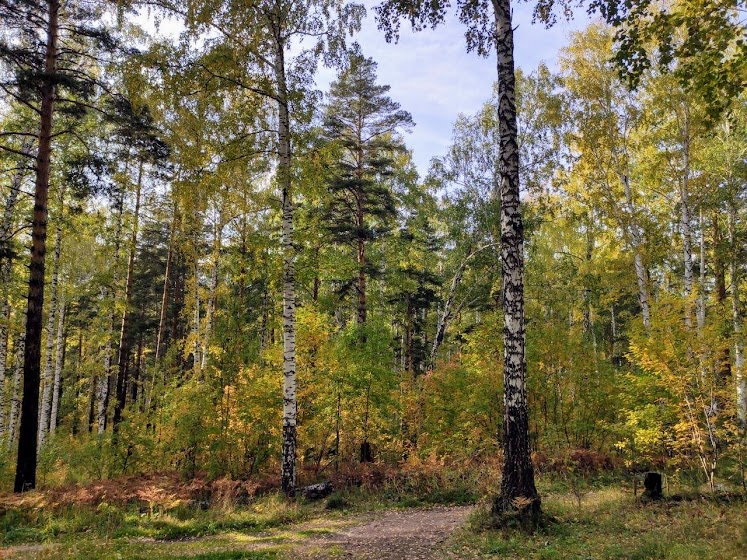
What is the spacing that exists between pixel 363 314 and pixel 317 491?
6504mm

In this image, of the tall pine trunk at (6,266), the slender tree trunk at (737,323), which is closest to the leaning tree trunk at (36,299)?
the tall pine trunk at (6,266)

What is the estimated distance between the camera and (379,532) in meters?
7.68

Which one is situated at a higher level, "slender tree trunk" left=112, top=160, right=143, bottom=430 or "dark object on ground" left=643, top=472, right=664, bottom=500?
"slender tree trunk" left=112, top=160, right=143, bottom=430

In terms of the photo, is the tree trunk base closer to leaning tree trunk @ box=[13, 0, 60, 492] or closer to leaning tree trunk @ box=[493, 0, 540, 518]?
leaning tree trunk @ box=[493, 0, 540, 518]

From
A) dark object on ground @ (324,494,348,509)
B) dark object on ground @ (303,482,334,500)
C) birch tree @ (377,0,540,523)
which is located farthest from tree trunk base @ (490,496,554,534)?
dark object on ground @ (303,482,334,500)

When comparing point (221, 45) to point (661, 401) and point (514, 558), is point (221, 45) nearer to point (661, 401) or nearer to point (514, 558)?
point (514, 558)

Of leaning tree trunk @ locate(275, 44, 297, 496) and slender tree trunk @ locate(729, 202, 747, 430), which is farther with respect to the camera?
slender tree trunk @ locate(729, 202, 747, 430)

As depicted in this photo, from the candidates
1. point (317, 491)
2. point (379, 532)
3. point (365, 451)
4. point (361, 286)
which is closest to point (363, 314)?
point (361, 286)

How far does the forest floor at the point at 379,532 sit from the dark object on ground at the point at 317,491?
2.18 ft

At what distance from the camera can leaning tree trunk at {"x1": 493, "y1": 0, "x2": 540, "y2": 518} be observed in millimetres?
6691

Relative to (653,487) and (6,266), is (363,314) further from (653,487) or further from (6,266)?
(6,266)

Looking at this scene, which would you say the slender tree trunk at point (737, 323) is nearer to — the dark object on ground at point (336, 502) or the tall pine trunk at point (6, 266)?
the dark object on ground at point (336, 502)

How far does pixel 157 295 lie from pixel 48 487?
17.0 m

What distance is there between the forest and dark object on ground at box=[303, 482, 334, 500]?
0.05 metres
